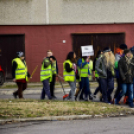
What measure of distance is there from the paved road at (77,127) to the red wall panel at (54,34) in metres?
13.5

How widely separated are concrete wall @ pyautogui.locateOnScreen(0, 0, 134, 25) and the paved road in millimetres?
13661

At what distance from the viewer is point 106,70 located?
41.9 feet

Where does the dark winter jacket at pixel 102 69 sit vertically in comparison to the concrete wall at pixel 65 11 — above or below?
below

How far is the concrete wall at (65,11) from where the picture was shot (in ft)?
75.3

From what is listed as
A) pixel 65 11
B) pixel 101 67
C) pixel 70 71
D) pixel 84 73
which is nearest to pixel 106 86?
pixel 101 67

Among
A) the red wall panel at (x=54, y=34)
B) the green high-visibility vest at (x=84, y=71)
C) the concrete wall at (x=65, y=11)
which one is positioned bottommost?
the green high-visibility vest at (x=84, y=71)

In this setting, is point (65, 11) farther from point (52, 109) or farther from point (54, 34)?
point (52, 109)

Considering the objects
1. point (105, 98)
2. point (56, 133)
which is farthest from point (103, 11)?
point (56, 133)

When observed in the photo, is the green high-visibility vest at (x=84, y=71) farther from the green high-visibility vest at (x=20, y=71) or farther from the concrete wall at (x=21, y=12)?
the concrete wall at (x=21, y=12)

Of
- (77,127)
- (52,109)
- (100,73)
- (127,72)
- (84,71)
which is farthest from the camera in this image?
(84,71)

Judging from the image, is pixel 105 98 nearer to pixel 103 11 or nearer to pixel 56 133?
pixel 56 133

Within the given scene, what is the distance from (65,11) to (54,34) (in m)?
1.33

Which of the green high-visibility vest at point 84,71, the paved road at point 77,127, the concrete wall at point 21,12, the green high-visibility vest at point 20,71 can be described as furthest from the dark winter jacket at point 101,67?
the concrete wall at point 21,12

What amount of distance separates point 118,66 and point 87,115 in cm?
250
